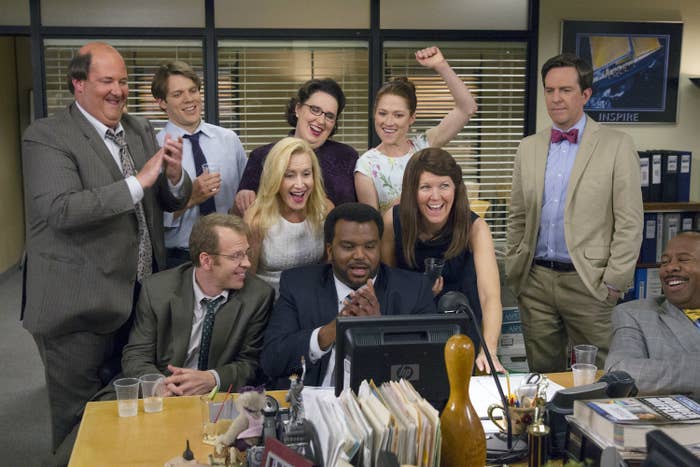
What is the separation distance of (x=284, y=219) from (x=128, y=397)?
1.10 meters

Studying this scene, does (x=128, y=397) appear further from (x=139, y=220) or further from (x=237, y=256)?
(x=139, y=220)

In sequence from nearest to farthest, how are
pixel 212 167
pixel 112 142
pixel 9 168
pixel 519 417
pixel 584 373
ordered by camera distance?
pixel 519 417, pixel 584 373, pixel 112 142, pixel 212 167, pixel 9 168

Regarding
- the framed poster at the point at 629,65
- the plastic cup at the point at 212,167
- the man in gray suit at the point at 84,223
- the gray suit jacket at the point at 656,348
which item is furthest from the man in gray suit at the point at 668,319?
the framed poster at the point at 629,65

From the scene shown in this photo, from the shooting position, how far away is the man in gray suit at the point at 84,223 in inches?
112

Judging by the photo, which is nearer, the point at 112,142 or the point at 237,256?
the point at 237,256

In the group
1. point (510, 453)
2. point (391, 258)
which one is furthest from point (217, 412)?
point (391, 258)

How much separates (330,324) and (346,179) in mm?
1093

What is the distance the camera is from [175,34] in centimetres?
511

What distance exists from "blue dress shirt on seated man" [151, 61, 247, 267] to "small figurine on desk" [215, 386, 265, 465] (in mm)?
1668

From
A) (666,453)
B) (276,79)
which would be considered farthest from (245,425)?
(276,79)

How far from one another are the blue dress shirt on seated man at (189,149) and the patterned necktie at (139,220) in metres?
0.30

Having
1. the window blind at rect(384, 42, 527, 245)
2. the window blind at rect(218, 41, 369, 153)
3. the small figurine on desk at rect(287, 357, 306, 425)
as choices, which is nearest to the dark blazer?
the small figurine on desk at rect(287, 357, 306, 425)

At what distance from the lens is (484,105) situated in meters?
5.53

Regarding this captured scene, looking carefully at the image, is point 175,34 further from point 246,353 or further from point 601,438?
point 601,438
